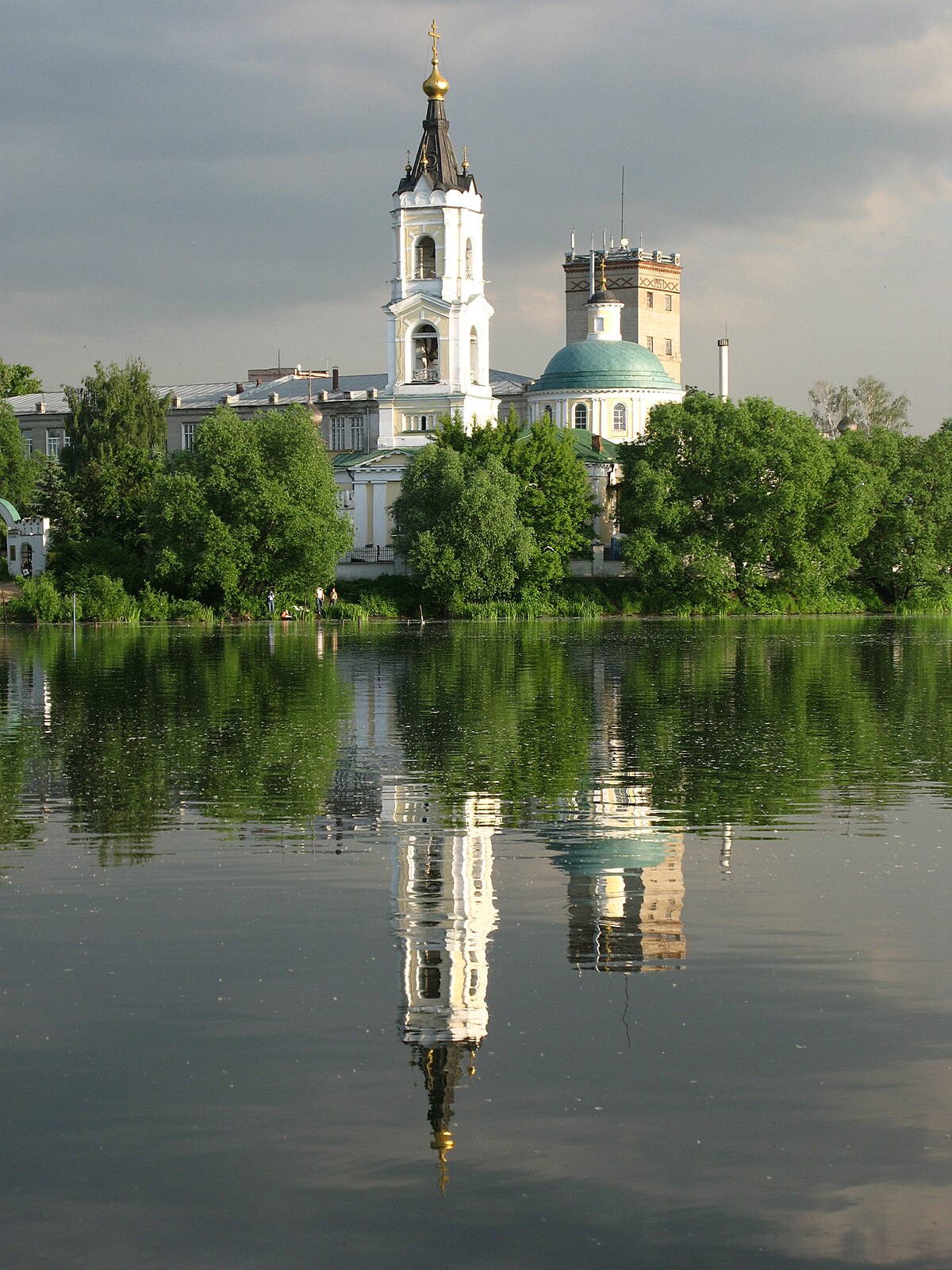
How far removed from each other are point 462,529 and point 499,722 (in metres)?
48.2

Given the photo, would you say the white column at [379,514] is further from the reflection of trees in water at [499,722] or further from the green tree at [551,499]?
the reflection of trees in water at [499,722]

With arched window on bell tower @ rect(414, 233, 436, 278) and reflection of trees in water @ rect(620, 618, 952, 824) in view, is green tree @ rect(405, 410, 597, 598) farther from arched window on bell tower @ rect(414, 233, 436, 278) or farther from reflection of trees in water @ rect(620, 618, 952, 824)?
reflection of trees in water @ rect(620, 618, 952, 824)

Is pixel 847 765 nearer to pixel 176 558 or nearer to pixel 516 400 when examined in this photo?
pixel 176 558

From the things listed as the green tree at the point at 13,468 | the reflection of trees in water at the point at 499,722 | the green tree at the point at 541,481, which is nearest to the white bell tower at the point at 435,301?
the green tree at the point at 541,481

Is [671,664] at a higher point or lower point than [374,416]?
lower

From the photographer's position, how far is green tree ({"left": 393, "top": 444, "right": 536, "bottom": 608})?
2857 inches

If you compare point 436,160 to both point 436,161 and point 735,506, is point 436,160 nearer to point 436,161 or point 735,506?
point 436,161

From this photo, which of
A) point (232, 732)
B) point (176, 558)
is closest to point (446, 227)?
point (176, 558)

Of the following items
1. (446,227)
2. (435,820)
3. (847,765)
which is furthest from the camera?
(446,227)

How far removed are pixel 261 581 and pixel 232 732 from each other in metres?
48.6

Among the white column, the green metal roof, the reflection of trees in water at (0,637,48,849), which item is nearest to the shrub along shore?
the green metal roof

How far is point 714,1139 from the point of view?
7559mm

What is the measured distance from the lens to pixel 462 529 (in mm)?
72688

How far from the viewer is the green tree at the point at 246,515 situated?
226ft
